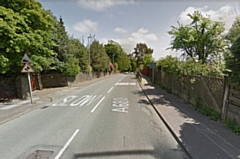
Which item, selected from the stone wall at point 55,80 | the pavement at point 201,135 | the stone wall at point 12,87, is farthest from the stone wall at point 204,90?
the stone wall at point 55,80

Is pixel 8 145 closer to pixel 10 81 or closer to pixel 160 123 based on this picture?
pixel 160 123

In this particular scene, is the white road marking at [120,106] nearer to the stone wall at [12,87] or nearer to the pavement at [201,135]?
the pavement at [201,135]

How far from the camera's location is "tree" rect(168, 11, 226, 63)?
31.6ft

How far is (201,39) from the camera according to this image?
32.6ft

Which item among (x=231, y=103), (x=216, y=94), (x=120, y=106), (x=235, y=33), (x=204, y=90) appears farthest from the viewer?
(x=120, y=106)

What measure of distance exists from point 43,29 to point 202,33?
1145 centimetres

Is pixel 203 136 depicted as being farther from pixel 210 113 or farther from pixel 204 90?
pixel 204 90

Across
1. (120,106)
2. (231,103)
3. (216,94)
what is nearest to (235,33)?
(216,94)

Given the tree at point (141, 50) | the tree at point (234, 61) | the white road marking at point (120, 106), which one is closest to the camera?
the tree at point (234, 61)

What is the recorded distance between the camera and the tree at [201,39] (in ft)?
31.6

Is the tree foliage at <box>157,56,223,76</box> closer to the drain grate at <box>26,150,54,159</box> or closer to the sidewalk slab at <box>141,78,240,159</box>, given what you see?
the sidewalk slab at <box>141,78,240,159</box>

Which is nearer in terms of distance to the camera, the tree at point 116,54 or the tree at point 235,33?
the tree at point 235,33

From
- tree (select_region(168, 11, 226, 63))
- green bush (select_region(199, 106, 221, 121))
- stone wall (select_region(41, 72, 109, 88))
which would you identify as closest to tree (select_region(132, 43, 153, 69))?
stone wall (select_region(41, 72, 109, 88))

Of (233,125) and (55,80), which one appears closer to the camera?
(233,125)
